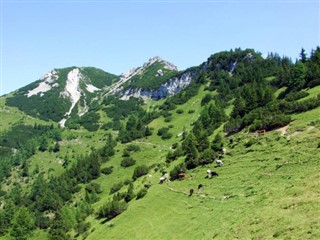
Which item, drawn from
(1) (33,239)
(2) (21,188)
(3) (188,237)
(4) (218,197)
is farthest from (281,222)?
(2) (21,188)

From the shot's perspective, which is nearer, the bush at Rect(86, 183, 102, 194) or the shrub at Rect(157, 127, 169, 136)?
the bush at Rect(86, 183, 102, 194)

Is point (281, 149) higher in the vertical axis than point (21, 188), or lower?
higher

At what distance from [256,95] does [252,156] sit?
45.4m

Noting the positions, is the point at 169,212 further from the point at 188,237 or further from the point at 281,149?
the point at 281,149

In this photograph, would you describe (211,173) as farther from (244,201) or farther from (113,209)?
(113,209)

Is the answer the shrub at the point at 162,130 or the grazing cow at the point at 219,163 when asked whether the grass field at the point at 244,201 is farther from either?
the shrub at the point at 162,130

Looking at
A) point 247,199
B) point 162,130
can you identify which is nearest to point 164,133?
point 162,130

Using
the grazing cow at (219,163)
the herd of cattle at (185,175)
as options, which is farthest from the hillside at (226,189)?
the grazing cow at (219,163)

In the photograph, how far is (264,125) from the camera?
88.1 m

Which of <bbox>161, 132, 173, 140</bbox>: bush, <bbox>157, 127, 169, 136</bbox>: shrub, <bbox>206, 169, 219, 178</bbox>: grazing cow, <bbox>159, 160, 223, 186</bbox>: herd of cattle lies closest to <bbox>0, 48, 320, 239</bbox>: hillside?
<bbox>159, 160, 223, 186</bbox>: herd of cattle

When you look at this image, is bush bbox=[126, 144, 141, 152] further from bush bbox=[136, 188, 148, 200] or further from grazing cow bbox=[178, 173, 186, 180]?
grazing cow bbox=[178, 173, 186, 180]

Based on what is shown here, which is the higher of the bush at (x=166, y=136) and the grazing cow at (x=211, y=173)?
the bush at (x=166, y=136)

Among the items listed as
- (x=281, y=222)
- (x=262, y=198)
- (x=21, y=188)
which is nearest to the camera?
(x=281, y=222)

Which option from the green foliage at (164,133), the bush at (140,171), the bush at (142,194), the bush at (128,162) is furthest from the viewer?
the green foliage at (164,133)
